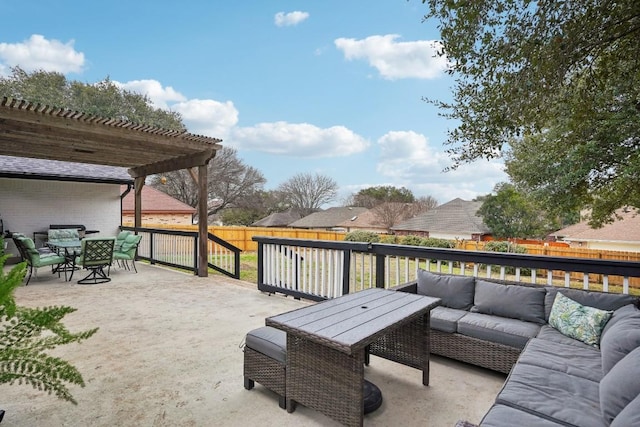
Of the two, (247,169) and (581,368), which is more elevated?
(247,169)

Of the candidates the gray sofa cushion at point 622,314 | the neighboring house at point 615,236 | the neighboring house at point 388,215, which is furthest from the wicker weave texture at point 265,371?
the neighboring house at point 388,215

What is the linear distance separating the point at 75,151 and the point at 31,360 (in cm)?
740

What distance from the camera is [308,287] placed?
496 cm

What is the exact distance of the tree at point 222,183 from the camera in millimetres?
23422

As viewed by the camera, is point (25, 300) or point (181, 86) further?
point (181, 86)

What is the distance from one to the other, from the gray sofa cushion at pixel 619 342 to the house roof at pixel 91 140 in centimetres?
629

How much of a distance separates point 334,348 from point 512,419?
2.81 feet

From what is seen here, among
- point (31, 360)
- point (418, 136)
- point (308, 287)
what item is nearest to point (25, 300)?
point (308, 287)

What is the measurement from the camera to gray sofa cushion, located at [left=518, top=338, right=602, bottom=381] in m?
2.00

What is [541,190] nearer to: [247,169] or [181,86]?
[181,86]

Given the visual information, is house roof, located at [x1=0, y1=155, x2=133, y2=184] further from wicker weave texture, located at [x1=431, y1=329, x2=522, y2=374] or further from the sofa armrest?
wicker weave texture, located at [x1=431, y1=329, x2=522, y2=374]

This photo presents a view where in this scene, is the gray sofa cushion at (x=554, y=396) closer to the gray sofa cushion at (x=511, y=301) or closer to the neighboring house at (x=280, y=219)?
the gray sofa cushion at (x=511, y=301)

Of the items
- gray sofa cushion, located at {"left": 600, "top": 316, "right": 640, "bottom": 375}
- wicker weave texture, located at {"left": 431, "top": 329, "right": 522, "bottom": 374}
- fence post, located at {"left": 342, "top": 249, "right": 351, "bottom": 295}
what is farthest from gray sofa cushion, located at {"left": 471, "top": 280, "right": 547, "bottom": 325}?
fence post, located at {"left": 342, "top": 249, "right": 351, "bottom": 295}

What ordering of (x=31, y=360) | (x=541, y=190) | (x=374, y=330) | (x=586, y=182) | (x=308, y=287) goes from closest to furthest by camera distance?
(x=31, y=360) → (x=374, y=330) → (x=308, y=287) → (x=586, y=182) → (x=541, y=190)
